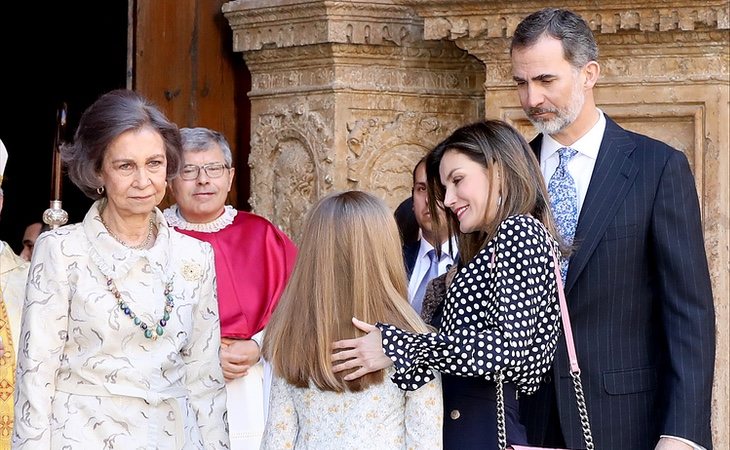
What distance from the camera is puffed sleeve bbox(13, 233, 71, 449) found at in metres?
3.68

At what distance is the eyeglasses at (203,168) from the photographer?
558 cm

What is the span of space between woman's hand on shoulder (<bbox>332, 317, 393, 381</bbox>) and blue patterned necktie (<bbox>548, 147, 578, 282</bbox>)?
60 centimetres

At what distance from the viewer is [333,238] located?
369 cm

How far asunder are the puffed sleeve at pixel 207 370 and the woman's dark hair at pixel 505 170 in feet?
2.41

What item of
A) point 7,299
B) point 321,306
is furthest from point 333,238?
point 7,299

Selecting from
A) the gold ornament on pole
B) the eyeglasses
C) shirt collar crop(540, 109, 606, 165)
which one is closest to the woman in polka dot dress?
shirt collar crop(540, 109, 606, 165)

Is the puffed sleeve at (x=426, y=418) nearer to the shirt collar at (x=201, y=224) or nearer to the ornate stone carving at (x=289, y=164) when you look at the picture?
the shirt collar at (x=201, y=224)

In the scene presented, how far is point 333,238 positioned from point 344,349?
28 cm

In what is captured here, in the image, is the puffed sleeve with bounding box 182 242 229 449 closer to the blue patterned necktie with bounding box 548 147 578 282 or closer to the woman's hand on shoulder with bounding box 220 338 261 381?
the blue patterned necktie with bounding box 548 147 578 282

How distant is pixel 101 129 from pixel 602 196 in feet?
4.36

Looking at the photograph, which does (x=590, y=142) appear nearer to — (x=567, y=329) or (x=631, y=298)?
(x=631, y=298)

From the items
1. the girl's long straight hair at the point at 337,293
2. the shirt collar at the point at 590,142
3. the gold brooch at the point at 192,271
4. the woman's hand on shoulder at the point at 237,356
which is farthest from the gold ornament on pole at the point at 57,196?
the shirt collar at the point at 590,142

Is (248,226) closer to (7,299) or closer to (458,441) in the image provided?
(7,299)

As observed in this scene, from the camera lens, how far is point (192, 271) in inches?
157
